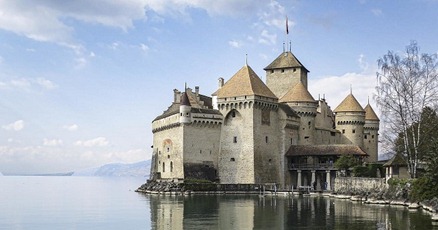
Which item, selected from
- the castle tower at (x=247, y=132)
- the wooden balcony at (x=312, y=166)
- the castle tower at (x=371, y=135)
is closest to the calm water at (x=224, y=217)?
the castle tower at (x=247, y=132)

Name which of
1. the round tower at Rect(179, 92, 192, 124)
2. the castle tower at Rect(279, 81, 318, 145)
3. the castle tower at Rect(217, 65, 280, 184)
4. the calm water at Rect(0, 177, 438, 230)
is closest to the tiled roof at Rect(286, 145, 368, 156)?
the castle tower at Rect(217, 65, 280, 184)

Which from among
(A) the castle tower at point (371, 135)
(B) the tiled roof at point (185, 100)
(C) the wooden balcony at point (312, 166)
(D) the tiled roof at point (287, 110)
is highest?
(B) the tiled roof at point (185, 100)

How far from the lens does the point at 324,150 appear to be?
63.6 meters

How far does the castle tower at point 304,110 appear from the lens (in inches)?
2709

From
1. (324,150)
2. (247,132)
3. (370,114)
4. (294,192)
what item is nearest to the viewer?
(294,192)

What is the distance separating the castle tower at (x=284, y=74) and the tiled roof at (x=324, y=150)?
10.8 metres

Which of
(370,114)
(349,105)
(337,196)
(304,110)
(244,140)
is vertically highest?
(349,105)

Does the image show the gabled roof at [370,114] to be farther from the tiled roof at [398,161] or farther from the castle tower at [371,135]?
the tiled roof at [398,161]

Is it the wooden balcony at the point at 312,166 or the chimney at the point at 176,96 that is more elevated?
the chimney at the point at 176,96

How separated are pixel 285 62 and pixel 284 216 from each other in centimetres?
4266

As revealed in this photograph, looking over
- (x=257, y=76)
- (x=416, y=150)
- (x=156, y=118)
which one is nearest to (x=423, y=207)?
(x=416, y=150)

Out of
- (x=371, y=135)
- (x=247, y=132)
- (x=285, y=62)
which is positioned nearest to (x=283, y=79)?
(x=285, y=62)

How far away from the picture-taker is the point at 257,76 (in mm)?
66062

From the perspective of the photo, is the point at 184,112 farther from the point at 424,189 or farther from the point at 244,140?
the point at 424,189
